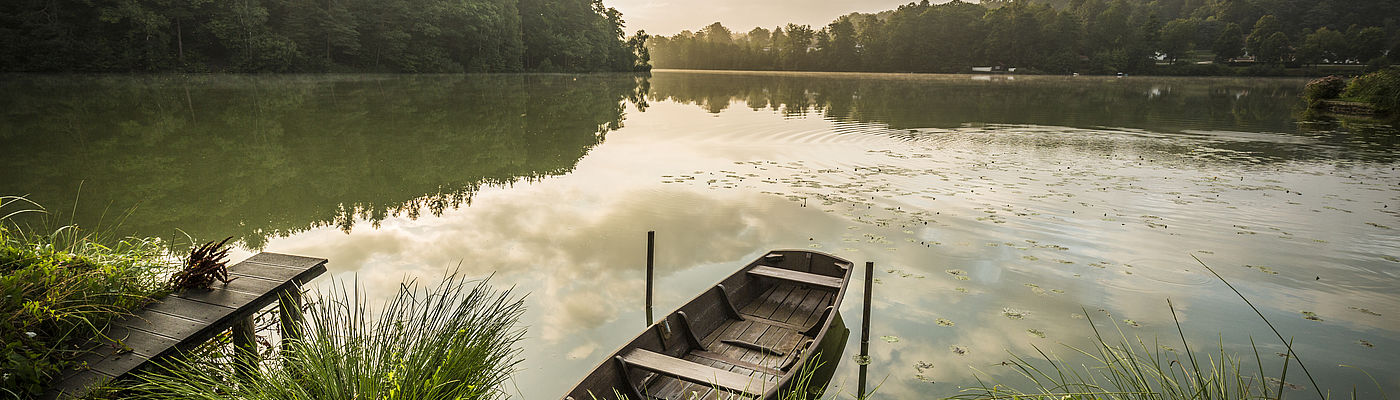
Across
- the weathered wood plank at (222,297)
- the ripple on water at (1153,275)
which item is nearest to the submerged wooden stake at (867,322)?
the ripple on water at (1153,275)

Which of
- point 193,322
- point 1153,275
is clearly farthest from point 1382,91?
point 193,322

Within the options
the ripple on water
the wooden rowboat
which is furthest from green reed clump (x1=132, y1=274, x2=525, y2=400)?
the ripple on water

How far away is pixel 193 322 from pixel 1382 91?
41.7m

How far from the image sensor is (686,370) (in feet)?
14.9

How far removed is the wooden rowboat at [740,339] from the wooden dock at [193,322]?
6.78 feet

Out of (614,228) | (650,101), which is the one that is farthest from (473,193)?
(650,101)

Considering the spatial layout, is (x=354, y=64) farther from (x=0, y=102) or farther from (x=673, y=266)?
(x=673, y=266)

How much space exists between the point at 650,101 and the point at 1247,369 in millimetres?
32178

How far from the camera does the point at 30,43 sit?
33844 mm

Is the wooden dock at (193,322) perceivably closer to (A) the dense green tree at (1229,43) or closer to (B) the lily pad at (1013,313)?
(B) the lily pad at (1013,313)

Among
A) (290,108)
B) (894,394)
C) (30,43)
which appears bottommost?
(894,394)

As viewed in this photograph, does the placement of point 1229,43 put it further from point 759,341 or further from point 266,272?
point 266,272

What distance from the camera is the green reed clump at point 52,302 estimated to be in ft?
10.8

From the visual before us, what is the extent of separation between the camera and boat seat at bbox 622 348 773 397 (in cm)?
437
